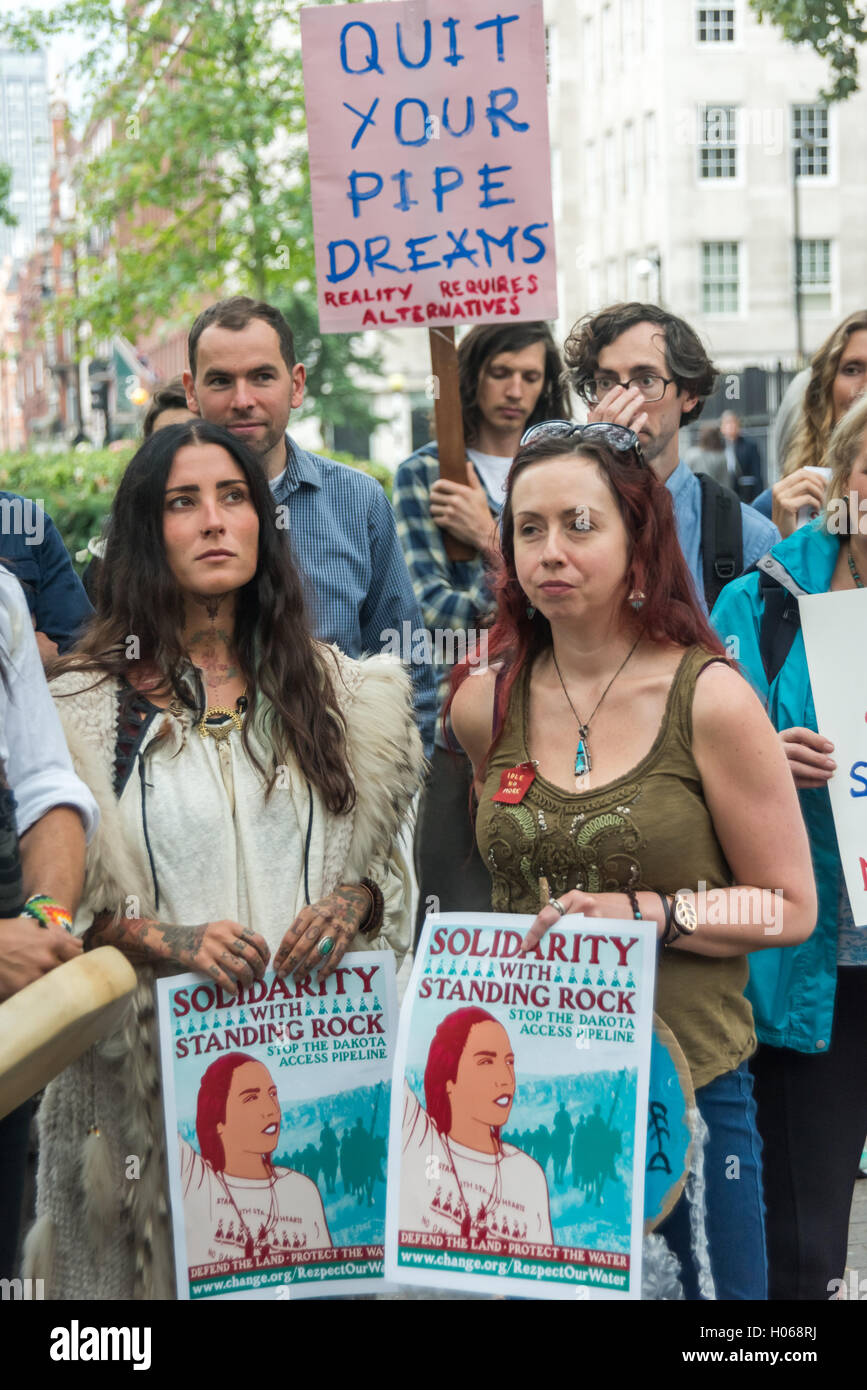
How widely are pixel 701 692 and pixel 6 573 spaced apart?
3.93 ft

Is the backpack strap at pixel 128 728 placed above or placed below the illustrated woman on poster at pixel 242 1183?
above

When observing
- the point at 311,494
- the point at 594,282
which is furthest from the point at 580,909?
the point at 594,282

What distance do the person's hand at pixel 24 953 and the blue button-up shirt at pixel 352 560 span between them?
73.5 inches

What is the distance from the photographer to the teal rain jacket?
10.3ft

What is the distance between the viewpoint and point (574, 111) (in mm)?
47812

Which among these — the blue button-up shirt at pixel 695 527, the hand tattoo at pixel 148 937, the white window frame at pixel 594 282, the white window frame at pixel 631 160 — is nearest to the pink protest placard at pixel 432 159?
the blue button-up shirt at pixel 695 527

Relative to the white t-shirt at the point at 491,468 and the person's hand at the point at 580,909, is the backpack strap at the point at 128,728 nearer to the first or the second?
the person's hand at the point at 580,909

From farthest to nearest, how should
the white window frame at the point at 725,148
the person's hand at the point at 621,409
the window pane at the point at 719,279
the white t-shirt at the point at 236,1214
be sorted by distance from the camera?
1. the window pane at the point at 719,279
2. the white window frame at the point at 725,148
3. the person's hand at the point at 621,409
4. the white t-shirt at the point at 236,1214

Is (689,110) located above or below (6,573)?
above

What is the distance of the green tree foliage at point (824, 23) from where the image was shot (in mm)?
10109

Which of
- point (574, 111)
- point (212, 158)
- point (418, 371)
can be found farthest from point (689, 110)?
point (212, 158)

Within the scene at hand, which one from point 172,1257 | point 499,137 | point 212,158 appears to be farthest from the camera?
point 212,158

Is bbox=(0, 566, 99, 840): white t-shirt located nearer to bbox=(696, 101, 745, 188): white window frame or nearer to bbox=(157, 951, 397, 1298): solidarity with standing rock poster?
bbox=(157, 951, 397, 1298): solidarity with standing rock poster

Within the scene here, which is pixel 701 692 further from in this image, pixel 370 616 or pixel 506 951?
pixel 370 616
